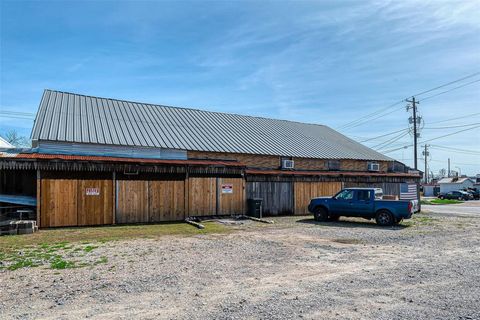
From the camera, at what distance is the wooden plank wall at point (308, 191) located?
24.0 metres

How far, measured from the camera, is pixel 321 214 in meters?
19.7

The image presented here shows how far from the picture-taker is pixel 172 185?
1931 centimetres

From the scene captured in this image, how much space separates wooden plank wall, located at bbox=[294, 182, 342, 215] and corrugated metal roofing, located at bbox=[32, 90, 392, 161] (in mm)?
3511

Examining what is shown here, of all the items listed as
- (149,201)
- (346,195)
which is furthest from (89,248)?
(346,195)

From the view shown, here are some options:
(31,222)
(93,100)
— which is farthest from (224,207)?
(93,100)

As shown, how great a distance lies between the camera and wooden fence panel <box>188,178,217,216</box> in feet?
65.1

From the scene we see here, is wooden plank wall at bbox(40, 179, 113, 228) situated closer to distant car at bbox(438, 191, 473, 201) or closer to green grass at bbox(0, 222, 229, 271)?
green grass at bbox(0, 222, 229, 271)

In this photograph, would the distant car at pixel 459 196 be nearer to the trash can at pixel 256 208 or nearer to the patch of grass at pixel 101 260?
the trash can at pixel 256 208

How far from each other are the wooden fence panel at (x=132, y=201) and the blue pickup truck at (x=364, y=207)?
869 centimetres

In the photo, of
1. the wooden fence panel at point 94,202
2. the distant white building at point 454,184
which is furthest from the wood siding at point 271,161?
the distant white building at point 454,184

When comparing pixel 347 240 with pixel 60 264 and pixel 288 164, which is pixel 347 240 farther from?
pixel 288 164

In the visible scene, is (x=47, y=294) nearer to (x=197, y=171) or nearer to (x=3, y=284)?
(x=3, y=284)

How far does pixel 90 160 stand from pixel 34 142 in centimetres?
444

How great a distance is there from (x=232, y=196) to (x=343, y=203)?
238 inches
